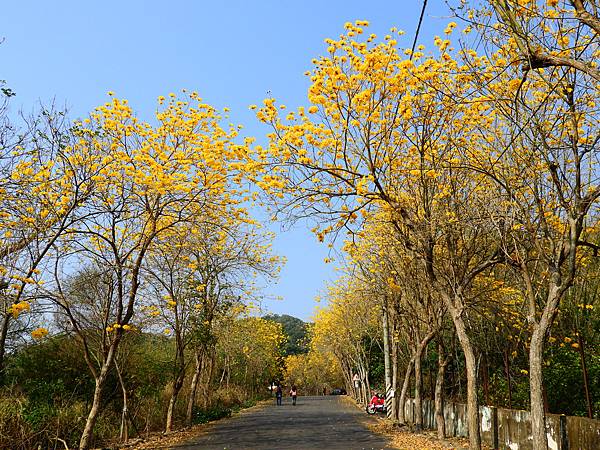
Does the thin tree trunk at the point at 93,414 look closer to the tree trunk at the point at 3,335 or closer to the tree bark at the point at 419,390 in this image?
the tree trunk at the point at 3,335

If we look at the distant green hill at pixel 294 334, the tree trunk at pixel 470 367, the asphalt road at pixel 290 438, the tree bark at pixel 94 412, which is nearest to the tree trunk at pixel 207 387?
the asphalt road at pixel 290 438

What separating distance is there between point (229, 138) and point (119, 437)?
878 centimetres

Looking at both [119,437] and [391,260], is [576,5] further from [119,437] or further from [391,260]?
[119,437]

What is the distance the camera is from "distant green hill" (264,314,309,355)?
8094 cm

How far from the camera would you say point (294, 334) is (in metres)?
99.6

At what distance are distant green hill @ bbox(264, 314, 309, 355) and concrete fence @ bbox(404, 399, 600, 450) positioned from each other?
187 ft

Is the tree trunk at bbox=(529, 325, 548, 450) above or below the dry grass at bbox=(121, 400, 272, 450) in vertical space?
above

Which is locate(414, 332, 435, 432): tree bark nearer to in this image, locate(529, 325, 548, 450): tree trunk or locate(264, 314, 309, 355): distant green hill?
locate(529, 325, 548, 450): tree trunk

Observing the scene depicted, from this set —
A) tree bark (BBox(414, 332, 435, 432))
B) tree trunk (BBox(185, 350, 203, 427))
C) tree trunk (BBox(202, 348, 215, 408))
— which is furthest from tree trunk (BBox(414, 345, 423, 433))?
tree trunk (BBox(202, 348, 215, 408))

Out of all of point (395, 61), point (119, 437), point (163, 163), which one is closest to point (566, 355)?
point (395, 61)

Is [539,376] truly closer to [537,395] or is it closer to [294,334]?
[537,395]

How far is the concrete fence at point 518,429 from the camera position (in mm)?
9055

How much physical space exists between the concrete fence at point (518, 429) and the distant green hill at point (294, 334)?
57001mm

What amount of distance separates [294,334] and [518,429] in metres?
89.6
